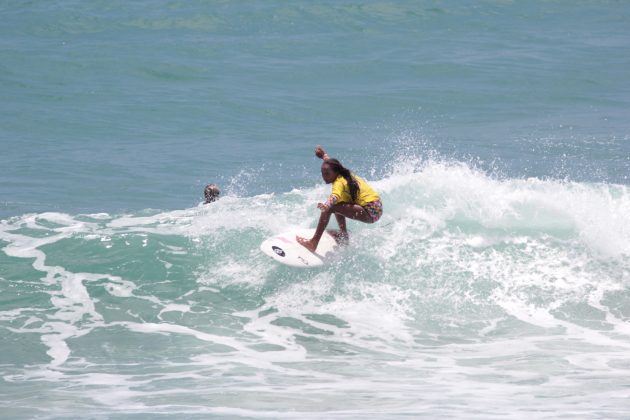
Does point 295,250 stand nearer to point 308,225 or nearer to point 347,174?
point 347,174

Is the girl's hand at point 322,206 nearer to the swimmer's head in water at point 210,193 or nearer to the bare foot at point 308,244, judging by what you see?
the bare foot at point 308,244

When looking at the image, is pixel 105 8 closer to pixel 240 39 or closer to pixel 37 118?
pixel 240 39

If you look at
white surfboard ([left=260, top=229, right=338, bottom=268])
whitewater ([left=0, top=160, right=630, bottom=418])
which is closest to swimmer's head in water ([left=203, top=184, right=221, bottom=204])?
whitewater ([left=0, top=160, right=630, bottom=418])

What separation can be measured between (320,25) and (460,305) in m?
18.1

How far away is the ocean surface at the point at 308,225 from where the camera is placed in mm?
8219

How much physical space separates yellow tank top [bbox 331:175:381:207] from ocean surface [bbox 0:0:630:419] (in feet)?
3.14

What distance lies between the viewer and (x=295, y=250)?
10914 mm

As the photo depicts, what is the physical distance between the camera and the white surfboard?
35.7 feet

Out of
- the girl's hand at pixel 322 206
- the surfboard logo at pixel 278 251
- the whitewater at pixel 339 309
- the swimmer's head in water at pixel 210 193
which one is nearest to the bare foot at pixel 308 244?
the surfboard logo at pixel 278 251

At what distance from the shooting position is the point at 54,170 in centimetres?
1670

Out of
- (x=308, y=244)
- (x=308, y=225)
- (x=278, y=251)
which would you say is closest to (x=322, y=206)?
(x=308, y=244)

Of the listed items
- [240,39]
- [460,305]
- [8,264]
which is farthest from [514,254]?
[240,39]

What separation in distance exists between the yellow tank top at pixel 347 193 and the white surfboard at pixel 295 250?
0.83 metres

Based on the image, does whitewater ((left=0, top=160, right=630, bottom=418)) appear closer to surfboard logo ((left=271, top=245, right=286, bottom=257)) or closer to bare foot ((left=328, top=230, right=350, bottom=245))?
bare foot ((left=328, top=230, right=350, bottom=245))
